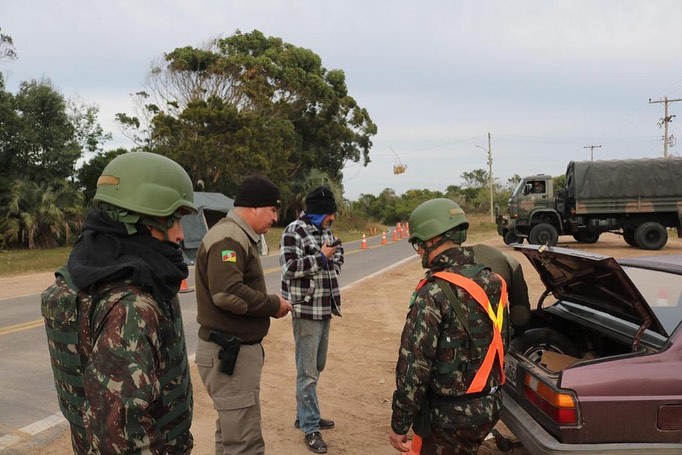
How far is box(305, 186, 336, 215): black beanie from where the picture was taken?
3998mm

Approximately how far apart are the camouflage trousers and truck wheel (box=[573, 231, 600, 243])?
62.0 feet

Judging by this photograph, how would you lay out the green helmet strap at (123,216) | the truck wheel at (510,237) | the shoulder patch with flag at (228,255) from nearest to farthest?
the green helmet strap at (123,216) < the shoulder patch with flag at (228,255) < the truck wheel at (510,237)

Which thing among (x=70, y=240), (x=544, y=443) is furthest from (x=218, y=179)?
(x=544, y=443)

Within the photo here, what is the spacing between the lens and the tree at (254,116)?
27.5 meters

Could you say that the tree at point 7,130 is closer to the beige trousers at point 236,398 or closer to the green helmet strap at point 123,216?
the beige trousers at point 236,398

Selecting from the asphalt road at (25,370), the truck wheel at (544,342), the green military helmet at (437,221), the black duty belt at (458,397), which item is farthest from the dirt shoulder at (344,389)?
the green military helmet at (437,221)

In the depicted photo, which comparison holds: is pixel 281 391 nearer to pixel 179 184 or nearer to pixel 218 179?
pixel 179 184

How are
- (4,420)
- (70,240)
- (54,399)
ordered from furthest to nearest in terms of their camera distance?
1. (70,240)
2. (54,399)
3. (4,420)

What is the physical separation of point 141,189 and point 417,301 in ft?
4.16

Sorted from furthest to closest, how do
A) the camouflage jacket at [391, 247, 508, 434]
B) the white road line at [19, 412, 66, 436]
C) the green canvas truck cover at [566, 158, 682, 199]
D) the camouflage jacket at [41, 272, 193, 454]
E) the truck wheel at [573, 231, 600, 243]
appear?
the truck wheel at [573, 231, 600, 243] → the green canvas truck cover at [566, 158, 682, 199] → the white road line at [19, 412, 66, 436] → the camouflage jacket at [391, 247, 508, 434] → the camouflage jacket at [41, 272, 193, 454]

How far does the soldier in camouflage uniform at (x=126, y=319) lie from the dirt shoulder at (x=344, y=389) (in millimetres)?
2309

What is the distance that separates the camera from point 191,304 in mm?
9375

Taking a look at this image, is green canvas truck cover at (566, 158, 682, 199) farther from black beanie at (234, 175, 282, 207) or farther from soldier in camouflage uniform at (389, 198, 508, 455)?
soldier in camouflage uniform at (389, 198, 508, 455)

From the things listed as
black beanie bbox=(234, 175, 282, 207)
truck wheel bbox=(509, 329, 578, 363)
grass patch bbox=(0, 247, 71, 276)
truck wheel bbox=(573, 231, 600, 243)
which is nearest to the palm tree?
grass patch bbox=(0, 247, 71, 276)
